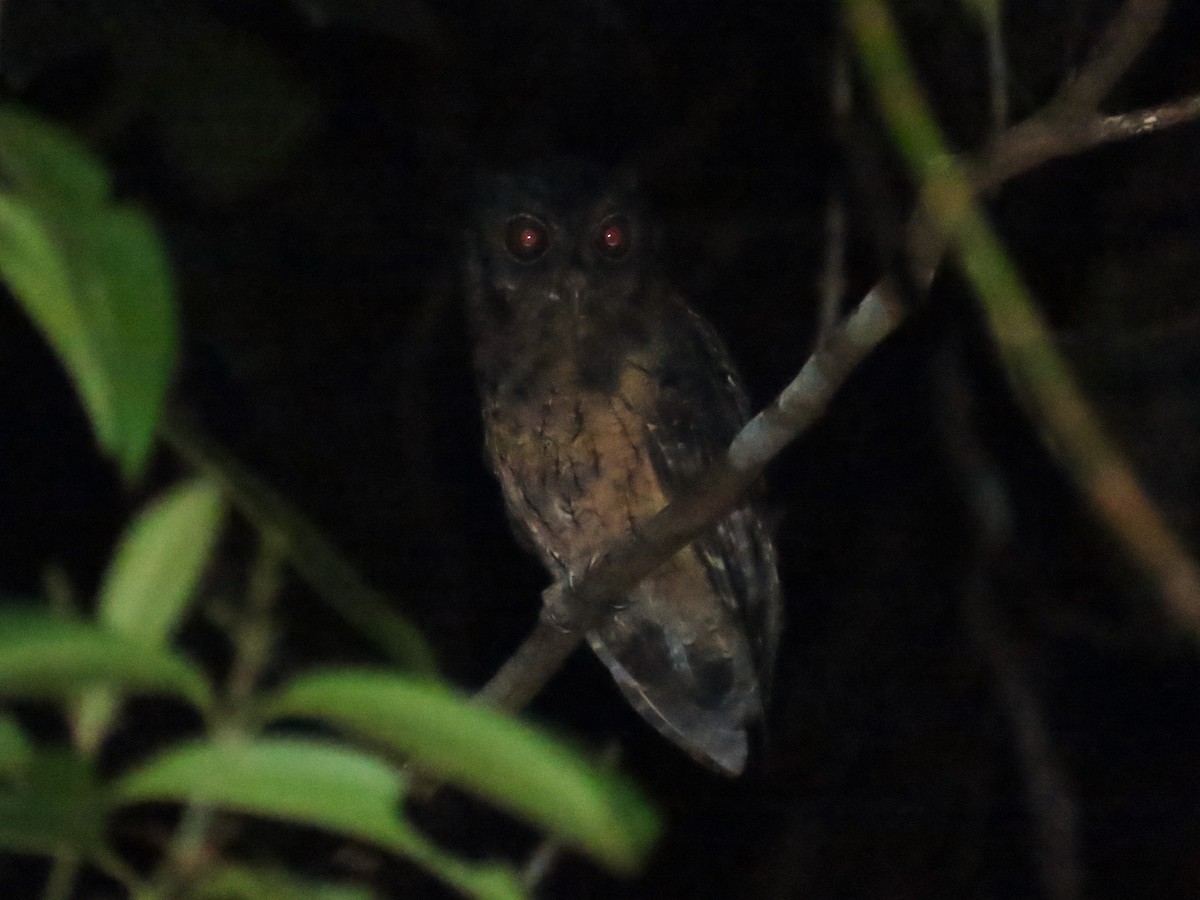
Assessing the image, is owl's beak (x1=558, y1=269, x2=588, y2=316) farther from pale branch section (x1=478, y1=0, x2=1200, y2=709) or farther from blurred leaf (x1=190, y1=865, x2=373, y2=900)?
blurred leaf (x1=190, y1=865, x2=373, y2=900)

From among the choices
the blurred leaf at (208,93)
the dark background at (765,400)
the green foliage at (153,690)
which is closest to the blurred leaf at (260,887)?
the green foliage at (153,690)

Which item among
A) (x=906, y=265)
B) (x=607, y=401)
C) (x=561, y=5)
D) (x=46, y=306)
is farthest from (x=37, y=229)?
(x=561, y=5)

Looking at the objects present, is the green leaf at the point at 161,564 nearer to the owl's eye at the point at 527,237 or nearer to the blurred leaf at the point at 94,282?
the blurred leaf at the point at 94,282

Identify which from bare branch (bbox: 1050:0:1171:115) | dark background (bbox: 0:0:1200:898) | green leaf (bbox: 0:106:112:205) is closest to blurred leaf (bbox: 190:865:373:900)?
green leaf (bbox: 0:106:112:205)

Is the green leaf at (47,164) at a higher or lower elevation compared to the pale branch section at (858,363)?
lower

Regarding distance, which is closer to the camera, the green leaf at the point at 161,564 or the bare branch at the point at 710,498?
the green leaf at the point at 161,564

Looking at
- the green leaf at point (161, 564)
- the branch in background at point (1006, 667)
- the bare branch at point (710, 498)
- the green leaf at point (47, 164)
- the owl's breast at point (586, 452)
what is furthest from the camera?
the branch in background at point (1006, 667)

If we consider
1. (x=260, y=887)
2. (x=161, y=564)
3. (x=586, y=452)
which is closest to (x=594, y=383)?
(x=586, y=452)
